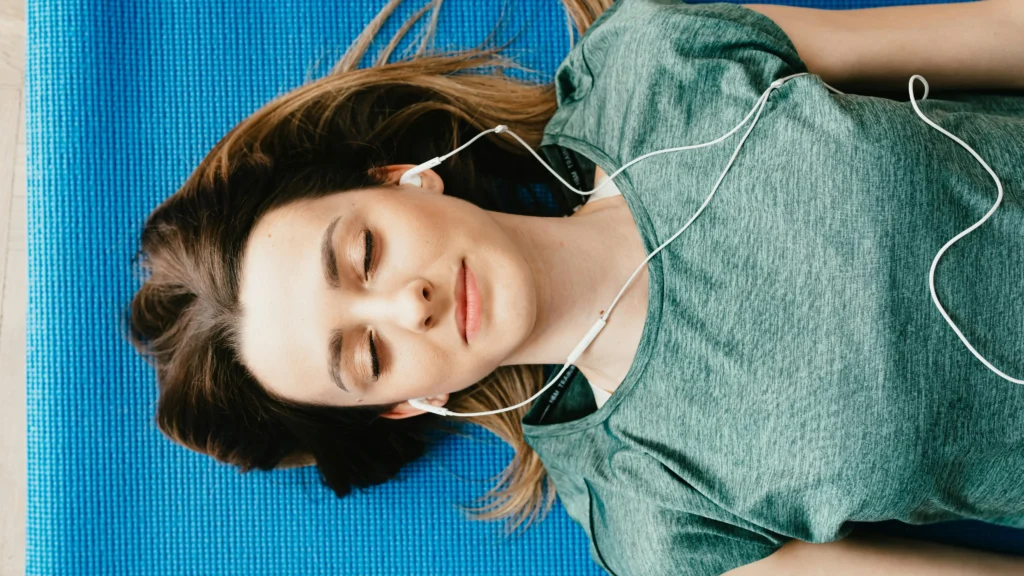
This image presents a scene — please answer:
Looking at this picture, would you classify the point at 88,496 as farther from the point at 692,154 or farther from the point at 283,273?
the point at 692,154

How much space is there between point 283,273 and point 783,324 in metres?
0.82

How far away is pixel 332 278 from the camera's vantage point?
3.44 ft

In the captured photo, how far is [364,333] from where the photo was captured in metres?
1.09

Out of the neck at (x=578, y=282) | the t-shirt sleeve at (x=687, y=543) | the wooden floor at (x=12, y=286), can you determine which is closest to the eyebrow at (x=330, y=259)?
the neck at (x=578, y=282)

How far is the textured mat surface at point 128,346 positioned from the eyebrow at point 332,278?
1.81 feet

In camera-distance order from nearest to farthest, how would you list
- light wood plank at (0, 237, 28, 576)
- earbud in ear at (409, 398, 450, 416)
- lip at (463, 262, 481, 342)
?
lip at (463, 262, 481, 342) < earbud in ear at (409, 398, 450, 416) < light wood plank at (0, 237, 28, 576)

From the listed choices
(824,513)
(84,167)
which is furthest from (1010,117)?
(84,167)

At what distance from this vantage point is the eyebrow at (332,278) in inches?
41.4

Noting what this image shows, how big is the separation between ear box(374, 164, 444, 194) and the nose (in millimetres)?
274

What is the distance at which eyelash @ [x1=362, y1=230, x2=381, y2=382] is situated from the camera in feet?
3.50

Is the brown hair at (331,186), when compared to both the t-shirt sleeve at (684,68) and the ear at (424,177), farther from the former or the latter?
the t-shirt sleeve at (684,68)

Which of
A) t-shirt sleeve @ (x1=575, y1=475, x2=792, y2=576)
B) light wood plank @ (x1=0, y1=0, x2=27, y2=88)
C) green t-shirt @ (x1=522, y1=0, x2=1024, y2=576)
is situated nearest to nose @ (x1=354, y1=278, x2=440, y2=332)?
green t-shirt @ (x1=522, y1=0, x2=1024, y2=576)

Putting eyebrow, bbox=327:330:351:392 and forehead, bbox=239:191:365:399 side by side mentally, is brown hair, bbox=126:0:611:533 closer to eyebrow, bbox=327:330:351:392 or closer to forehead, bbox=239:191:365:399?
forehead, bbox=239:191:365:399

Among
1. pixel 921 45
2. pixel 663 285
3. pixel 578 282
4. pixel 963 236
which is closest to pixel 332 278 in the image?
pixel 578 282
